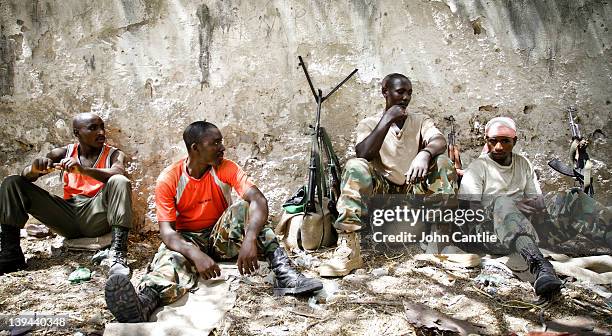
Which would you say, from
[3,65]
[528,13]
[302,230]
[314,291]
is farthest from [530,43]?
[3,65]

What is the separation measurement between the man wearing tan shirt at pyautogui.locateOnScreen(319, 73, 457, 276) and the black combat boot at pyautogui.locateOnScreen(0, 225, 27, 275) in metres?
2.05

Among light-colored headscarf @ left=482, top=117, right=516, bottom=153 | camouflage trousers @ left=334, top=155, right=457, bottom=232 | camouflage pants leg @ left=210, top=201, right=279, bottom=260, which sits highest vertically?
light-colored headscarf @ left=482, top=117, right=516, bottom=153

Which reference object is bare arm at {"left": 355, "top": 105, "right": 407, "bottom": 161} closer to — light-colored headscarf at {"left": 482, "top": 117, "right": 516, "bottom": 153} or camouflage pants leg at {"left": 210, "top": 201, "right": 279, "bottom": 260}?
light-colored headscarf at {"left": 482, "top": 117, "right": 516, "bottom": 153}

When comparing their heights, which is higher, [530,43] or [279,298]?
[530,43]

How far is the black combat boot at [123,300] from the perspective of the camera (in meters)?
2.48

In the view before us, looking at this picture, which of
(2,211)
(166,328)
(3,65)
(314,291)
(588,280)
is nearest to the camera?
(166,328)

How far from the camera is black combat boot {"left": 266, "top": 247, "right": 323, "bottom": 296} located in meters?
2.86

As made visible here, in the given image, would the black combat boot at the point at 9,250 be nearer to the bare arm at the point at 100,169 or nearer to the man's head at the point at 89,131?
the bare arm at the point at 100,169

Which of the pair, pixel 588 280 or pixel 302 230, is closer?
pixel 588 280

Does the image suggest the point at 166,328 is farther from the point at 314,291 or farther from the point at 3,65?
the point at 3,65

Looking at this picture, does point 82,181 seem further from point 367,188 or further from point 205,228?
point 367,188

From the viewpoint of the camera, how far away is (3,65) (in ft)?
14.0

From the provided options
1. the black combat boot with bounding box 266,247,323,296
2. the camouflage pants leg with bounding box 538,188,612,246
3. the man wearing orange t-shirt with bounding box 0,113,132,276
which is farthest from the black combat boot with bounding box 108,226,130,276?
the camouflage pants leg with bounding box 538,188,612,246

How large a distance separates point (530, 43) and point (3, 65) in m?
4.40
